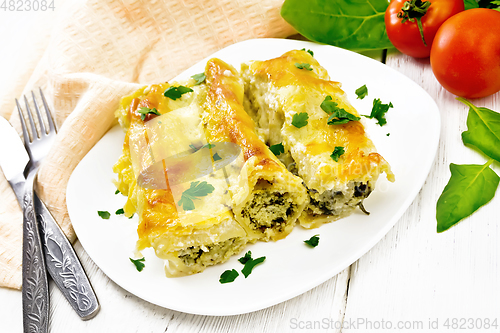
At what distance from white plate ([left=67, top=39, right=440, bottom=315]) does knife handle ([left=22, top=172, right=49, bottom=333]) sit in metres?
0.25

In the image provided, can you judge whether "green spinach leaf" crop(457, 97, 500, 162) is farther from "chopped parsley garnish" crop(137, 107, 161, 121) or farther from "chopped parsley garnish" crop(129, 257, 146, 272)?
"chopped parsley garnish" crop(129, 257, 146, 272)

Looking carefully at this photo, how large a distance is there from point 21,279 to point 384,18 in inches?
128

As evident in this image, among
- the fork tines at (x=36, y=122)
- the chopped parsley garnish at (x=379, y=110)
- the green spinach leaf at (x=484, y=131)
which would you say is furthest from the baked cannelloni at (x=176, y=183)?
the green spinach leaf at (x=484, y=131)

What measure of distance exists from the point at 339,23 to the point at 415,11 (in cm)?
59

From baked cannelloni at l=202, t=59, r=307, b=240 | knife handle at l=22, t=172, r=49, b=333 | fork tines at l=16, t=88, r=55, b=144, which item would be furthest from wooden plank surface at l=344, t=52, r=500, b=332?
fork tines at l=16, t=88, r=55, b=144

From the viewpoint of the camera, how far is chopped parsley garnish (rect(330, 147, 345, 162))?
2.51 m

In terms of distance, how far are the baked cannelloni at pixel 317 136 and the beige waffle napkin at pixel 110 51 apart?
1131 mm

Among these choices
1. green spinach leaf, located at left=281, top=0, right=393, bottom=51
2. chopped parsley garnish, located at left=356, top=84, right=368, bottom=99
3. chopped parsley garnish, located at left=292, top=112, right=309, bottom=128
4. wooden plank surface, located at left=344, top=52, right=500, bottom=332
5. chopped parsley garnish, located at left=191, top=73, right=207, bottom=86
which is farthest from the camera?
green spinach leaf, located at left=281, top=0, right=393, bottom=51

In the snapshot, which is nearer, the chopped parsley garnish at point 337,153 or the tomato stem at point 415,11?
the chopped parsley garnish at point 337,153

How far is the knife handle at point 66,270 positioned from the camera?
2570 millimetres

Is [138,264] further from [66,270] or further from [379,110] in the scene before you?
[379,110]

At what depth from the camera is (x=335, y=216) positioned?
266cm

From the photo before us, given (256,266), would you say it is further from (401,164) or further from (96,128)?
(96,128)

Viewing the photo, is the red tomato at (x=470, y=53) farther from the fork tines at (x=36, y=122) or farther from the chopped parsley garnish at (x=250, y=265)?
the fork tines at (x=36, y=122)
